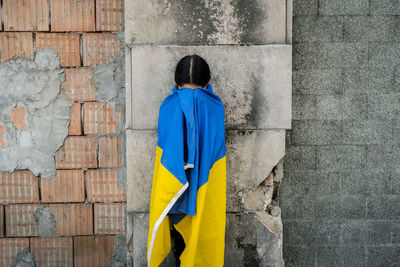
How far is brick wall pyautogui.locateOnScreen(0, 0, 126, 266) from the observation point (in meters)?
2.54

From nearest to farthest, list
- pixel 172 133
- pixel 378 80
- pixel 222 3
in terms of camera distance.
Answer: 1. pixel 172 133
2. pixel 222 3
3. pixel 378 80

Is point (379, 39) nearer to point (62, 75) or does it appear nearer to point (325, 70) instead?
point (325, 70)

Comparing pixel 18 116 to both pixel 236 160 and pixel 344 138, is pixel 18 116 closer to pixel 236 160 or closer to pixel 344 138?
pixel 236 160

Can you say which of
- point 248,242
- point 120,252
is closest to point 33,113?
point 120,252

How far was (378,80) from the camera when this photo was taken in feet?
9.01

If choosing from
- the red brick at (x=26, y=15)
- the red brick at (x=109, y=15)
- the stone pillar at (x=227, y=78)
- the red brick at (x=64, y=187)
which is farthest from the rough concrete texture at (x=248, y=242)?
the red brick at (x=26, y=15)

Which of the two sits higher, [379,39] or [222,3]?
[222,3]

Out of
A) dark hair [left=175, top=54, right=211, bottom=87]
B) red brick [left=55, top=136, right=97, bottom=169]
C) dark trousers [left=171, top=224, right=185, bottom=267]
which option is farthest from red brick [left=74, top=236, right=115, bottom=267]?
dark hair [left=175, top=54, right=211, bottom=87]

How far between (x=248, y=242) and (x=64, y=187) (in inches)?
59.7

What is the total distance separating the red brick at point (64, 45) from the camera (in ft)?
8.37

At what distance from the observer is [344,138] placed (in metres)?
2.76

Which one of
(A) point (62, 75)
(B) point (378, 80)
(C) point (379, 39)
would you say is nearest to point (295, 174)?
(B) point (378, 80)

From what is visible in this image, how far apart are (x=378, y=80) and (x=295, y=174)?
1.05 m

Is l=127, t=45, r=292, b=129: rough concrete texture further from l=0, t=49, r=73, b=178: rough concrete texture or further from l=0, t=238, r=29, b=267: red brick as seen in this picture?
l=0, t=238, r=29, b=267: red brick
